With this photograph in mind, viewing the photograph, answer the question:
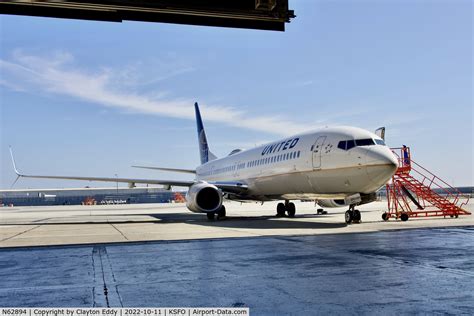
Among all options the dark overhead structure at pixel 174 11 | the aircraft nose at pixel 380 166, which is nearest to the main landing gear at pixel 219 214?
the aircraft nose at pixel 380 166

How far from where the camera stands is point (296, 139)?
57.2 ft

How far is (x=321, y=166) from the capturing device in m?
15.1

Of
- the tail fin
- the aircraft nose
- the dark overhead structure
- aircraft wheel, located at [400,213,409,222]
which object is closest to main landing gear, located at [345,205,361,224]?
the aircraft nose

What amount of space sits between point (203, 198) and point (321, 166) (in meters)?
6.05

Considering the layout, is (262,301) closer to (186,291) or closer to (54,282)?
(186,291)

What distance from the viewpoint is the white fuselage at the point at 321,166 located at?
1359cm

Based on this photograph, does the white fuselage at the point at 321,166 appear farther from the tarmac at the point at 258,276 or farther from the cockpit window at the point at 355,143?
the tarmac at the point at 258,276


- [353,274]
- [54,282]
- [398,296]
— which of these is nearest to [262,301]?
[398,296]

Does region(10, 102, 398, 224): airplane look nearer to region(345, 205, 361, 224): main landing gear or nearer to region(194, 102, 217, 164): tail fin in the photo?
region(345, 205, 361, 224): main landing gear

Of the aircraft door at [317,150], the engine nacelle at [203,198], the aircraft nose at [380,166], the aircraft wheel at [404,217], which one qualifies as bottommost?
the aircraft wheel at [404,217]

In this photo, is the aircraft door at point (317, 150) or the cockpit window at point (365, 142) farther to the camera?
the aircraft door at point (317, 150)

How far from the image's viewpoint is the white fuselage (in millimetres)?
13586

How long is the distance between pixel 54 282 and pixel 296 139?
509 inches

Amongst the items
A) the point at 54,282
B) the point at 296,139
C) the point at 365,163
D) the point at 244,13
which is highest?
the point at 244,13
